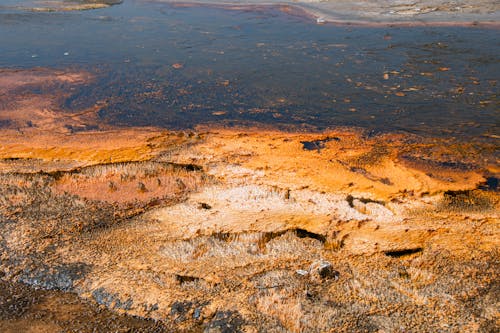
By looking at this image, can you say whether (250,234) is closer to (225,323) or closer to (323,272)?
(323,272)

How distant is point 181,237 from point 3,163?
2037 millimetres

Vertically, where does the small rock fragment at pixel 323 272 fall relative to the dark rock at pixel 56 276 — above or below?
above

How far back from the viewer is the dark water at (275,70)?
4816 mm

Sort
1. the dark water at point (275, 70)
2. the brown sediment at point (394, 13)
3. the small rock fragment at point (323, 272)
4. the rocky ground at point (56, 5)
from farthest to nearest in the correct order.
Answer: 1. the rocky ground at point (56, 5)
2. the brown sediment at point (394, 13)
3. the dark water at point (275, 70)
4. the small rock fragment at point (323, 272)

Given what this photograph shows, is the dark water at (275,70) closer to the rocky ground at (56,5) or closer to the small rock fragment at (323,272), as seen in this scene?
the rocky ground at (56,5)

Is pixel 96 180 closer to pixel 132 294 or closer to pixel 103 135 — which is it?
pixel 103 135

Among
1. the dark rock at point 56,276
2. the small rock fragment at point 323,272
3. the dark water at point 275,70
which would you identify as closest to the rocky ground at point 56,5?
the dark water at point 275,70

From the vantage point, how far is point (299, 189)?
327cm

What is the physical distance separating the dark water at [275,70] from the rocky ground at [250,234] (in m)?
0.72

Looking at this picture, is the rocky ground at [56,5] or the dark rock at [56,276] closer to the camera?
the dark rock at [56,276]

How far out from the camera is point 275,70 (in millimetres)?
6312

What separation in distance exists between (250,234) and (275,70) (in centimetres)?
399

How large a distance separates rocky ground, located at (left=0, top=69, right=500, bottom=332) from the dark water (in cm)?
72

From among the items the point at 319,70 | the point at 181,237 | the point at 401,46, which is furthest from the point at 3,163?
the point at 401,46
